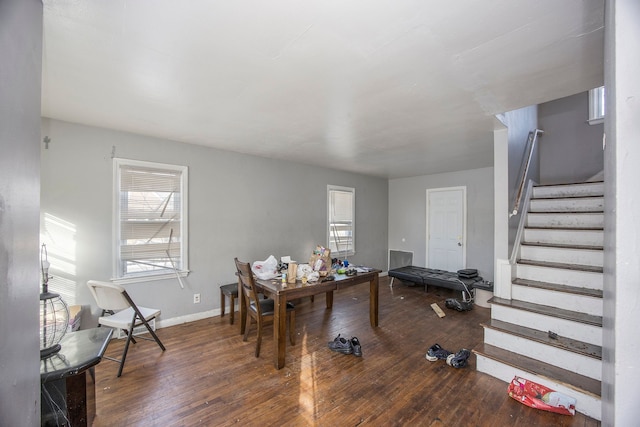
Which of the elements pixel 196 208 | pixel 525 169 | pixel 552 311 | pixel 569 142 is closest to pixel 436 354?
pixel 552 311

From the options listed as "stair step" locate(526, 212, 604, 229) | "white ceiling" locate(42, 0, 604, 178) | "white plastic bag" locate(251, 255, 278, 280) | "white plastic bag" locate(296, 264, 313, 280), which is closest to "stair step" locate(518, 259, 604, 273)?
"stair step" locate(526, 212, 604, 229)

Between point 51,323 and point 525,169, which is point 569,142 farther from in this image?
point 51,323

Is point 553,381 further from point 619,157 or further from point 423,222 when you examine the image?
point 423,222

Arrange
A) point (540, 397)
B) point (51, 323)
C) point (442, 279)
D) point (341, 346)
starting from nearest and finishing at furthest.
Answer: point (51, 323) < point (540, 397) < point (341, 346) < point (442, 279)

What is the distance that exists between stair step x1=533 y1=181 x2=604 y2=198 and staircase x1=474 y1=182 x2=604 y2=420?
0.03m

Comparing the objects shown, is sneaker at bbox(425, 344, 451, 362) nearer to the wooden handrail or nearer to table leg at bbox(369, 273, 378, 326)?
table leg at bbox(369, 273, 378, 326)

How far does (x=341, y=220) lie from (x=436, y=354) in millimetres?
3277

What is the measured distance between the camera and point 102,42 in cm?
150

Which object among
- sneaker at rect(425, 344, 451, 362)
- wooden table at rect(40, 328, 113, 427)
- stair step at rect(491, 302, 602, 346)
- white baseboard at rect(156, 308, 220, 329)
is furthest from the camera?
white baseboard at rect(156, 308, 220, 329)

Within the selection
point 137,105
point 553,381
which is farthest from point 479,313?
point 137,105

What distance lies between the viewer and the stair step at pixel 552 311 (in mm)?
2166

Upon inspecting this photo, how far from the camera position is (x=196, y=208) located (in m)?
3.57

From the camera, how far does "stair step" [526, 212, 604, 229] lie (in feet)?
9.45

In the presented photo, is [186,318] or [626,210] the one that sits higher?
[626,210]
